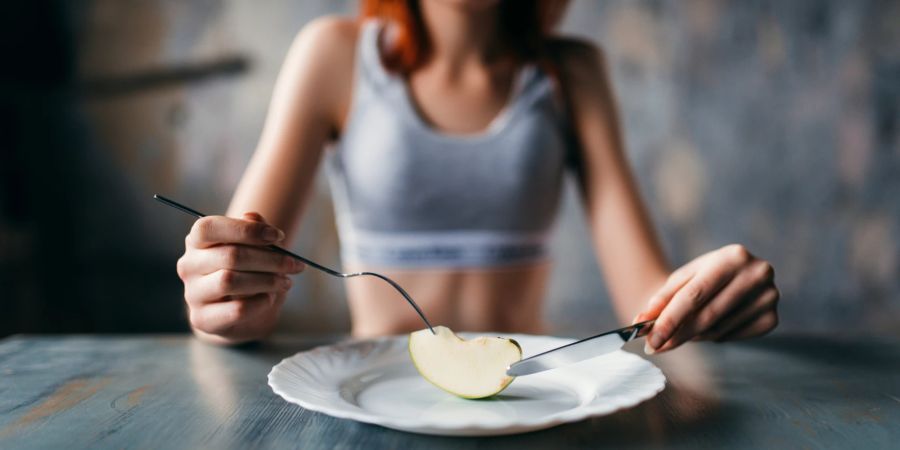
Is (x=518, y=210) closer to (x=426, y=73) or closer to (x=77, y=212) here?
(x=426, y=73)

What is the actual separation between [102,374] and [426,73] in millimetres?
720

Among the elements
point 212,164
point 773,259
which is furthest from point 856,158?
point 212,164

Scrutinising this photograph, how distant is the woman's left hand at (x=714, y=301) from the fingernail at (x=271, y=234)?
0.32 m

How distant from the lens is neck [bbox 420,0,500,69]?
1199 mm

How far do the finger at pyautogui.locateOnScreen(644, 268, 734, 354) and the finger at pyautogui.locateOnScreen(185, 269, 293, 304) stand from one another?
12.8 inches

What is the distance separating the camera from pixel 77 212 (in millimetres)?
2131

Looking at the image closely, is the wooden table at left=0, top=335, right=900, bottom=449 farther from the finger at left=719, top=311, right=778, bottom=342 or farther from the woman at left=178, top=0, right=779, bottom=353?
the woman at left=178, top=0, right=779, bottom=353

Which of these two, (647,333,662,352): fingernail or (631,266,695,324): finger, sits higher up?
(631,266,695,324): finger

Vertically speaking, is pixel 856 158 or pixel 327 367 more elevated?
pixel 327 367

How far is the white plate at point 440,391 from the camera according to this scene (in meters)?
0.45

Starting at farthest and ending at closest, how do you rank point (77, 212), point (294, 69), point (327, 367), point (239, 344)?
point (77, 212)
point (294, 69)
point (239, 344)
point (327, 367)

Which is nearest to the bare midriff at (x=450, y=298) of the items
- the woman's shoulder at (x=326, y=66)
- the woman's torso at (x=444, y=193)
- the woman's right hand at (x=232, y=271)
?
the woman's torso at (x=444, y=193)

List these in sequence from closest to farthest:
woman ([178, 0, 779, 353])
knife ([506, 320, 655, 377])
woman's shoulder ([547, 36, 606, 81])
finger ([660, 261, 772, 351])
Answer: knife ([506, 320, 655, 377]) < finger ([660, 261, 772, 351]) < woman ([178, 0, 779, 353]) < woman's shoulder ([547, 36, 606, 81])

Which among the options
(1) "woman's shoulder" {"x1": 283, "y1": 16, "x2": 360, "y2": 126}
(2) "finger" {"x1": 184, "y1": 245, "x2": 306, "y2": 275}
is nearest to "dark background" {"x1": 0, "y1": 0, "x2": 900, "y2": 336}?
(1) "woman's shoulder" {"x1": 283, "y1": 16, "x2": 360, "y2": 126}
